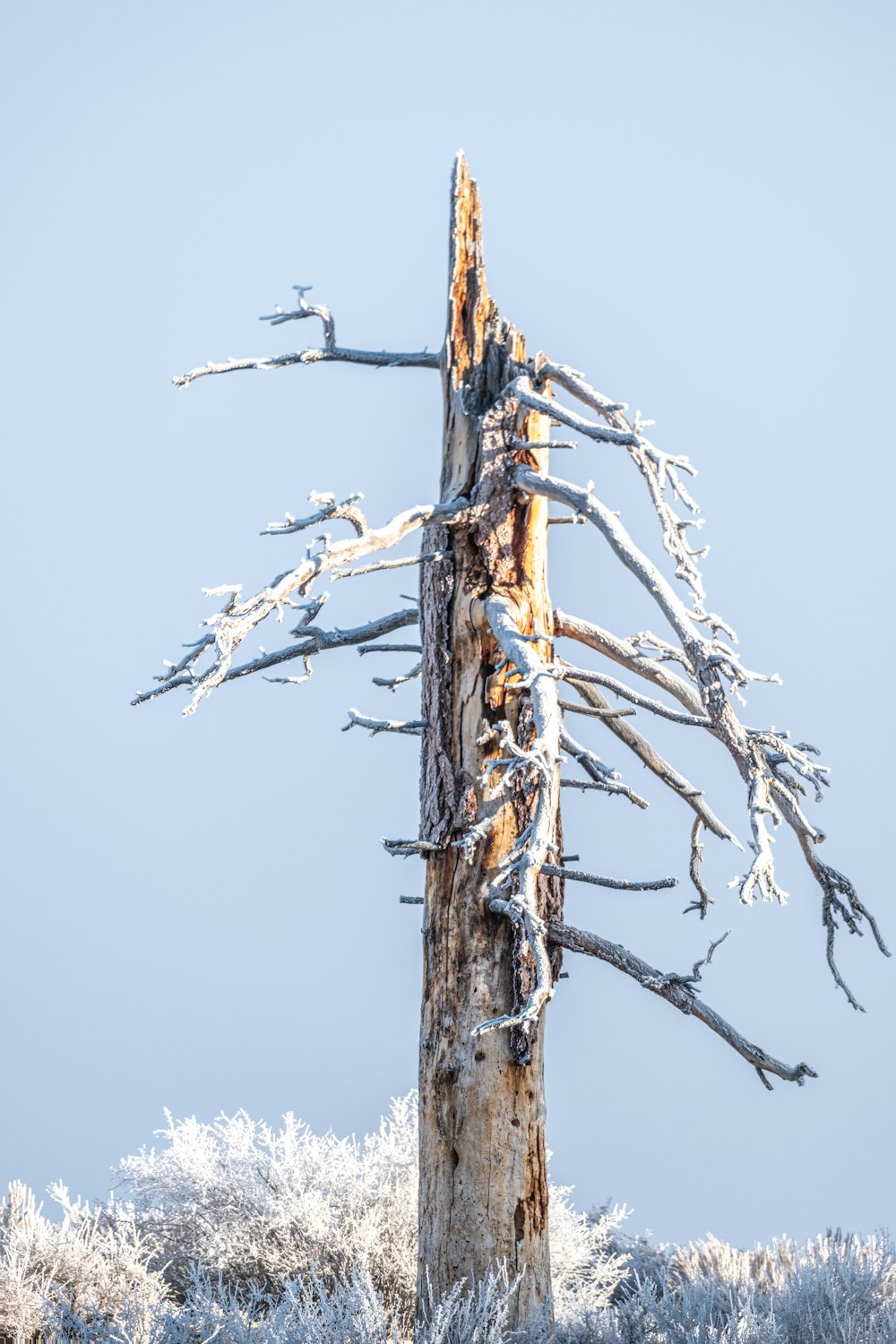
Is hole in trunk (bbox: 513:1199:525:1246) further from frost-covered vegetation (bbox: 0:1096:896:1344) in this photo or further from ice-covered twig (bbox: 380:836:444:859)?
ice-covered twig (bbox: 380:836:444:859)

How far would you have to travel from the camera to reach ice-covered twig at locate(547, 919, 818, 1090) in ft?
17.7

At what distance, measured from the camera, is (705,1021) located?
5.43 meters

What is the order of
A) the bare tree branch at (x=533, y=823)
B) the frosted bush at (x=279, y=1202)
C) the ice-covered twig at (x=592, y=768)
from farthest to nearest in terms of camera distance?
the frosted bush at (x=279, y=1202)
the ice-covered twig at (x=592, y=768)
the bare tree branch at (x=533, y=823)

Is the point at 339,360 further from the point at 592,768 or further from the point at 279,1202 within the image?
the point at 279,1202

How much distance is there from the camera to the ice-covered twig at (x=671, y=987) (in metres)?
5.38

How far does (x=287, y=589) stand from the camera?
504cm

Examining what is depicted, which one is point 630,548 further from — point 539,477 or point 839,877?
point 839,877

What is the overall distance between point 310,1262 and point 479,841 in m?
2.89

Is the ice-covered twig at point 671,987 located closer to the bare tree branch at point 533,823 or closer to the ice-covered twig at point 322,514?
the bare tree branch at point 533,823

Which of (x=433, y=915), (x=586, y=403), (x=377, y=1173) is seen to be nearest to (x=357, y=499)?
(x=586, y=403)

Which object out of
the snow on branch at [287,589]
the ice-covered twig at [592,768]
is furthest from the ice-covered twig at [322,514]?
the ice-covered twig at [592,768]

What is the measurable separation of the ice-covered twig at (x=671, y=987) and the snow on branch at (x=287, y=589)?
1.67 meters

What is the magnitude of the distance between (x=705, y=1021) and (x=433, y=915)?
1154mm

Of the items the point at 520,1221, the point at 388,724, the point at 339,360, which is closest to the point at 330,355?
the point at 339,360
